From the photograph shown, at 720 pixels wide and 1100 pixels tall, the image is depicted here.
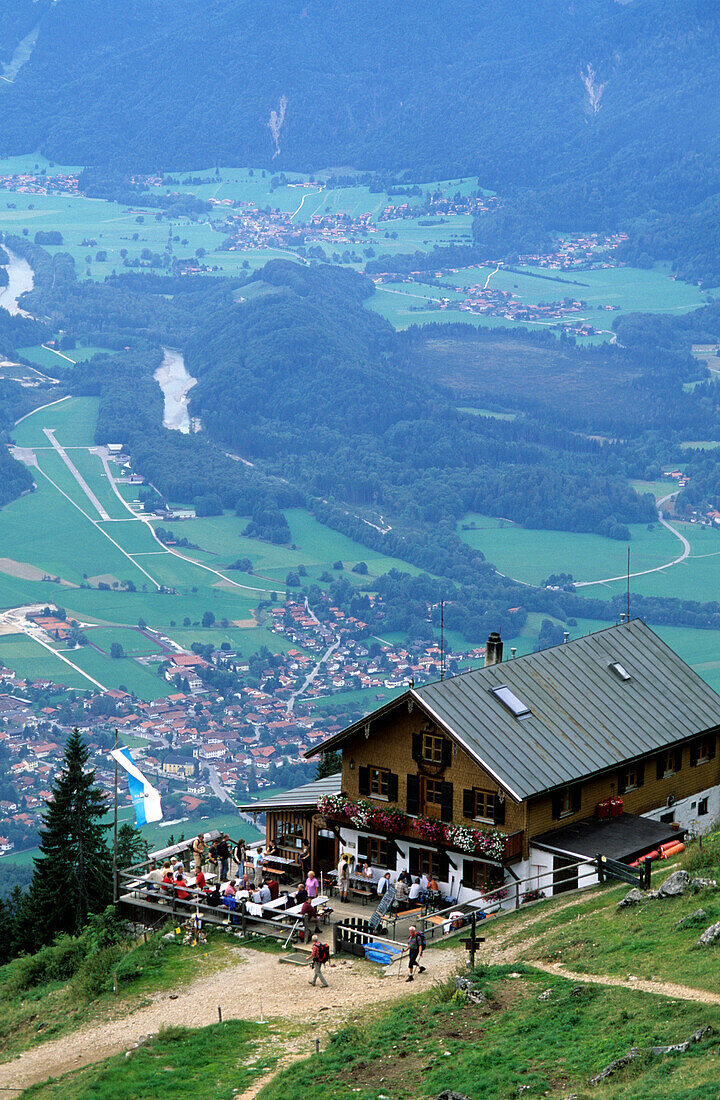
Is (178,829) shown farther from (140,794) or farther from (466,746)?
(466,746)

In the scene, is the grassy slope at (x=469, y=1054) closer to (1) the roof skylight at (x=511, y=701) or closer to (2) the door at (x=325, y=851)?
(1) the roof skylight at (x=511, y=701)

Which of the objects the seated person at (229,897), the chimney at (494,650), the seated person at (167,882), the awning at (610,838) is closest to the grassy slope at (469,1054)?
the seated person at (229,897)

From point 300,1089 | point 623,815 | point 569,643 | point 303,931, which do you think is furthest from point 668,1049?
point 569,643

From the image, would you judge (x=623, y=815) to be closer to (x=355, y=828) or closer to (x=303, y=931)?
(x=355, y=828)

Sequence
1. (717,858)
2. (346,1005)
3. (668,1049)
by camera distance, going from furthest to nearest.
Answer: (717,858) < (346,1005) < (668,1049)

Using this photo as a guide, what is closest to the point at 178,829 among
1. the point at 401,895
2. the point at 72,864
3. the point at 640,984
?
the point at 72,864
